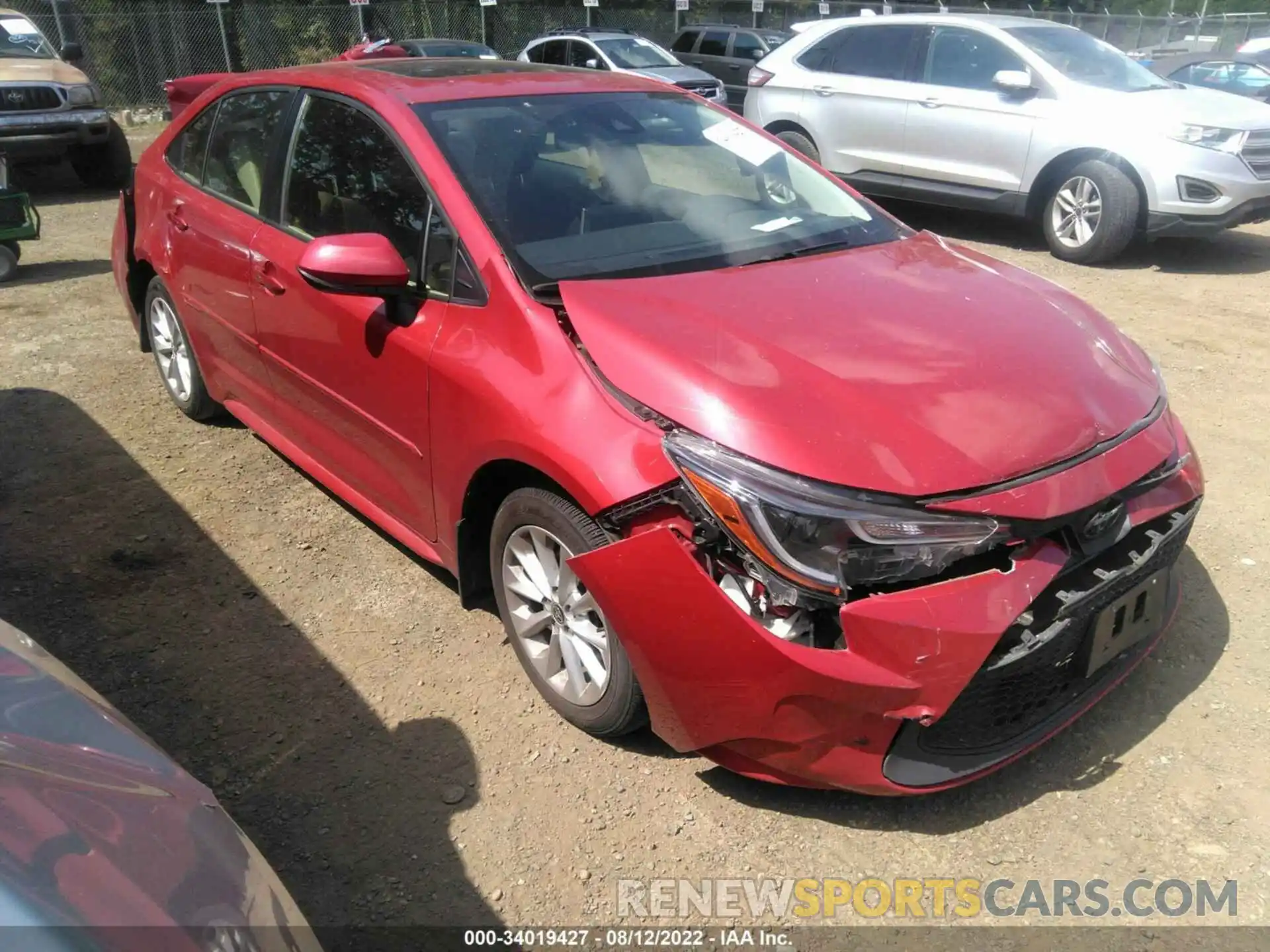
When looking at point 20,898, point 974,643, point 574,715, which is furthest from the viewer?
point 574,715

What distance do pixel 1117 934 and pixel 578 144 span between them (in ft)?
8.76

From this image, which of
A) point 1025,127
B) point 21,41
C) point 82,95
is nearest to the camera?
point 1025,127

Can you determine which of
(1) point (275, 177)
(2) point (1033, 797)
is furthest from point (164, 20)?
(2) point (1033, 797)

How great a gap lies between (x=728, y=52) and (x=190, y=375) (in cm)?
1499

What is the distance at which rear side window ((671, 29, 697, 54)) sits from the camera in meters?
18.4

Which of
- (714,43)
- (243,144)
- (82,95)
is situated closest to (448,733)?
(243,144)

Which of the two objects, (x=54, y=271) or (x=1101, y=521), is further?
(x=54, y=271)

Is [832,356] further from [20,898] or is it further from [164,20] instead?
[164,20]

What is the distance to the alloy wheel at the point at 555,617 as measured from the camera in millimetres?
2680

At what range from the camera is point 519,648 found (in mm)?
2998

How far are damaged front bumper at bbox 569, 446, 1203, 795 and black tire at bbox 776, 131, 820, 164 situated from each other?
729 cm

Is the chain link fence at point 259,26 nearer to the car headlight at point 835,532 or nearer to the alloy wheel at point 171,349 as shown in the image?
the alloy wheel at point 171,349

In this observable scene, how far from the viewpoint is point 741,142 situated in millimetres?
3770

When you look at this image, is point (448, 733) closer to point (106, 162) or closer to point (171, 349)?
point (171, 349)
